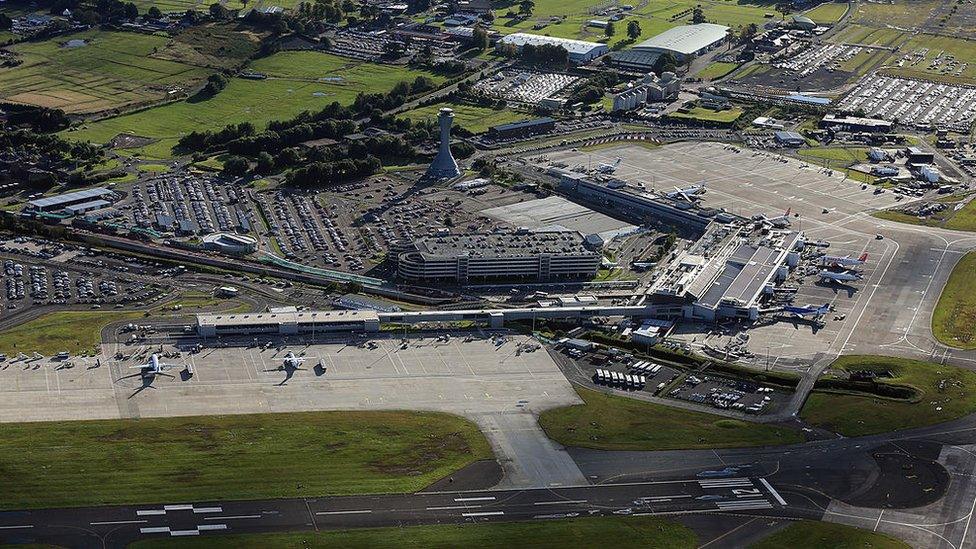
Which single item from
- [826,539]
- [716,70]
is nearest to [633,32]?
[716,70]

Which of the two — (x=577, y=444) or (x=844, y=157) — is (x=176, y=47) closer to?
(x=844, y=157)

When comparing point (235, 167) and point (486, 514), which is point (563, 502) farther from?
point (235, 167)

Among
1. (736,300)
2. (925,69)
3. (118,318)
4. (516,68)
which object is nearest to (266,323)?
(118,318)

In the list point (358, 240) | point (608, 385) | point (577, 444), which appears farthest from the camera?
point (358, 240)

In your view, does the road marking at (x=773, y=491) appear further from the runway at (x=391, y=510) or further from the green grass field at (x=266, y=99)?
the green grass field at (x=266, y=99)

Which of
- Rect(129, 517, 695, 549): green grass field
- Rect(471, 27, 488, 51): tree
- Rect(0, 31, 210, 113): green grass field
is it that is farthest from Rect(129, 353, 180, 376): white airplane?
Rect(471, 27, 488, 51): tree

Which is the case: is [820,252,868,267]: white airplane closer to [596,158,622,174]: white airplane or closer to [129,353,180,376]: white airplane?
[596,158,622,174]: white airplane
